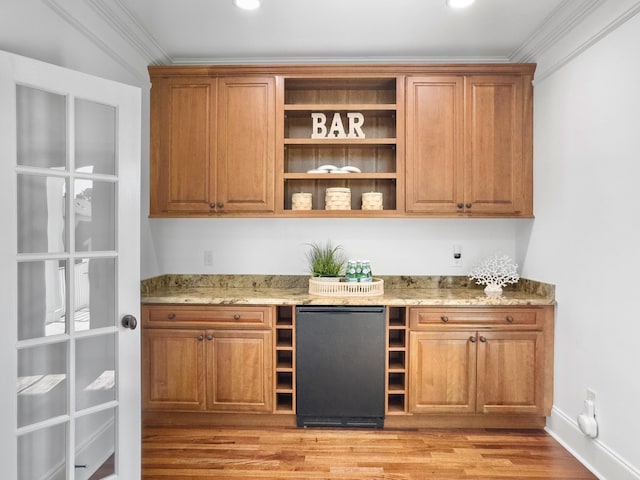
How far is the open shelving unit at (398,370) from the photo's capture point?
2.74 m

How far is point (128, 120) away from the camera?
82.2 inches

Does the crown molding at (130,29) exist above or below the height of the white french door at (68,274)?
above

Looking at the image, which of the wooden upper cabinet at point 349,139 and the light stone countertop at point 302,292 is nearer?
the light stone countertop at point 302,292

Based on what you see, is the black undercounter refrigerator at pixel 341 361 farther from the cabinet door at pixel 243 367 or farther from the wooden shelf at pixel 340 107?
the wooden shelf at pixel 340 107

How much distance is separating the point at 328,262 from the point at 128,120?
166cm

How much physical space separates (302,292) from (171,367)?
3.38ft

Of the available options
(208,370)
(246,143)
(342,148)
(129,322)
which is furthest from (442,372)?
(246,143)

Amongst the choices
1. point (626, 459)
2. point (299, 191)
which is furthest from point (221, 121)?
point (626, 459)

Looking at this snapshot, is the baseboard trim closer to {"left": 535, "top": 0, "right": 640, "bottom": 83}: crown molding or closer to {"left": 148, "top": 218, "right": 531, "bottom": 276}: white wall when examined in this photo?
{"left": 148, "top": 218, "right": 531, "bottom": 276}: white wall

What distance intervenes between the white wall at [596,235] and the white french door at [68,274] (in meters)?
2.49

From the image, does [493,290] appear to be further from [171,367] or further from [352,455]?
[171,367]

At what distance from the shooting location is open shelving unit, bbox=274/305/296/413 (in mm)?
2750

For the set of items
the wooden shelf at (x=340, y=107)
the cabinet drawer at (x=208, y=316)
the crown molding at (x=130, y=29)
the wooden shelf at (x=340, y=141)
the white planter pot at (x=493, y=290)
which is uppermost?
the crown molding at (x=130, y=29)

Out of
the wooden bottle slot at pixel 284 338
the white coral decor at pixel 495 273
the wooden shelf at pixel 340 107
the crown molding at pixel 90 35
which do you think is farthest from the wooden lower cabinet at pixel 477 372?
the crown molding at pixel 90 35
